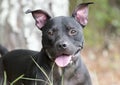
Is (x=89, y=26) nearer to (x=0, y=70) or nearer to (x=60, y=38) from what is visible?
(x=0, y=70)

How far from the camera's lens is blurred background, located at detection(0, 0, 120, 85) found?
1077cm

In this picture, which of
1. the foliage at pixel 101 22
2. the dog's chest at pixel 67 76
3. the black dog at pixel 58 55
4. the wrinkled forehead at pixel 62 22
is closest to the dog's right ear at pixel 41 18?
the black dog at pixel 58 55

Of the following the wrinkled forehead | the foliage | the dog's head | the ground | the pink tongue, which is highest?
the wrinkled forehead

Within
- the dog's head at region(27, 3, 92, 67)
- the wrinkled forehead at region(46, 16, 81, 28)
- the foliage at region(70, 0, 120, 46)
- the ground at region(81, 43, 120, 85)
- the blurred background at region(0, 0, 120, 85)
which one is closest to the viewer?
the dog's head at region(27, 3, 92, 67)

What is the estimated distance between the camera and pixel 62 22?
26.9 ft

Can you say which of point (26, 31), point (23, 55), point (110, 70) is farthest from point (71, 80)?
point (110, 70)

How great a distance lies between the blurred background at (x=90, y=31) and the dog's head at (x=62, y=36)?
227 centimetres

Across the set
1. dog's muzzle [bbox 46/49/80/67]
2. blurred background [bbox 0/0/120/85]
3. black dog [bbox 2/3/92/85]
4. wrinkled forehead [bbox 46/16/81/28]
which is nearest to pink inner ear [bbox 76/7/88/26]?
black dog [bbox 2/3/92/85]

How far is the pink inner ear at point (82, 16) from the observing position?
27.8 ft

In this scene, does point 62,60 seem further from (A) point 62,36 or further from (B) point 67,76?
(B) point 67,76

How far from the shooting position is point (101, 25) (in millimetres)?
15805

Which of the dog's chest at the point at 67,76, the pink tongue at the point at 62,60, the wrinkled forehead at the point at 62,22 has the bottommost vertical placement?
the dog's chest at the point at 67,76

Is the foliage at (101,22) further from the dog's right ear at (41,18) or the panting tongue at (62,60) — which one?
the panting tongue at (62,60)

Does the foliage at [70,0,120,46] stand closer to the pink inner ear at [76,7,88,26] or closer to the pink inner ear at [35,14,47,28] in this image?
the pink inner ear at [76,7,88,26]
